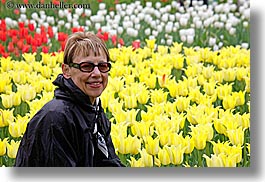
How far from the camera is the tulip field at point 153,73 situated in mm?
1850

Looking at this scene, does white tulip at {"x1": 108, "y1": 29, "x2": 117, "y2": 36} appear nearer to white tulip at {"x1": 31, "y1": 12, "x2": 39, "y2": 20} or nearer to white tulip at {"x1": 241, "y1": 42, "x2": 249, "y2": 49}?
white tulip at {"x1": 31, "y1": 12, "x2": 39, "y2": 20}

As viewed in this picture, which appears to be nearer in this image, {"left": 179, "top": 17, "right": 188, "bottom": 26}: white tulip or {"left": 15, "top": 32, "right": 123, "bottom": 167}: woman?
{"left": 15, "top": 32, "right": 123, "bottom": 167}: woman

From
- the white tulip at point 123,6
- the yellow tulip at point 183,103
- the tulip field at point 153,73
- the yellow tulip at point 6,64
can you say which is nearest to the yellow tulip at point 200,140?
the tulip field at point 153,73

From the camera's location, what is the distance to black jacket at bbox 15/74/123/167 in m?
1.70

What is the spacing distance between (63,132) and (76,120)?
46 mm

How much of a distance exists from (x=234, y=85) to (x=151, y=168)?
0.35 meters

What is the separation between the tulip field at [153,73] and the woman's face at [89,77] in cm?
9

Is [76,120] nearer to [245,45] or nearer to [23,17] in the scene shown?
[23,17]

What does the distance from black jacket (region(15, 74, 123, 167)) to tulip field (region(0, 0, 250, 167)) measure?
0.29ft

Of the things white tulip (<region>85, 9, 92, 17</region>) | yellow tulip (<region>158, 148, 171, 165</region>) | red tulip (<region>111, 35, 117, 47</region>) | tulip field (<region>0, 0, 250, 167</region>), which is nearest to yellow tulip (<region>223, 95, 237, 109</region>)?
tulip field (<region>0, 0, 250, 167</region>)

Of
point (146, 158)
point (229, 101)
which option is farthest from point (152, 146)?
point (229, 101)

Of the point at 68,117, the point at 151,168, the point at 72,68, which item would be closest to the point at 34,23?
the point at 72,68

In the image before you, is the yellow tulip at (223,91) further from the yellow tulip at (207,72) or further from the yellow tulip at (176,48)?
the yellow tulip at (176,48)

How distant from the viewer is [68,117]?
1.71 metres
